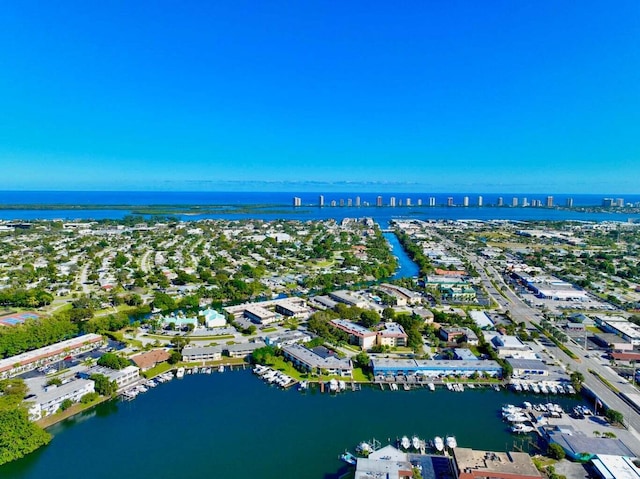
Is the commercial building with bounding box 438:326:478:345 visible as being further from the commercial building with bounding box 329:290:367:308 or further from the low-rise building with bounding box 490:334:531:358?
the commercial building with bounding box 329:290:367:308

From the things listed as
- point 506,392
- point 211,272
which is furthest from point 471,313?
point 211,272

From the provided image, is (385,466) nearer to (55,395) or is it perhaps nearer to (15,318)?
(55,395)

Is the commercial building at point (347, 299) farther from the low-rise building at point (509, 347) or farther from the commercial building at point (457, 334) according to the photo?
the low-rise building at point (509, 347)

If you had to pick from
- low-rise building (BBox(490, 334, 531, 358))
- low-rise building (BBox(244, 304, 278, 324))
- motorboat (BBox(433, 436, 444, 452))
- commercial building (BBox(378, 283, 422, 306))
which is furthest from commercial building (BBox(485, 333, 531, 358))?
low-rise building (BBox(244, 304, 278, 324))

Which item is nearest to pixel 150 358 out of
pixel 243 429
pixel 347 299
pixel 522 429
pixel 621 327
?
pixel 243 429

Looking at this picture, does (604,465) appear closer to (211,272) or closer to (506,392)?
(506,392)

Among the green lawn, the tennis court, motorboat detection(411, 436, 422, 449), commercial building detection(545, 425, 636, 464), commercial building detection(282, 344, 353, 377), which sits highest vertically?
the tennis court

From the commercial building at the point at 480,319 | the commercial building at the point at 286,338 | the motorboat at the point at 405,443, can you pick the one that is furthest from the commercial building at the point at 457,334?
the motorboat at the point at 405,443
